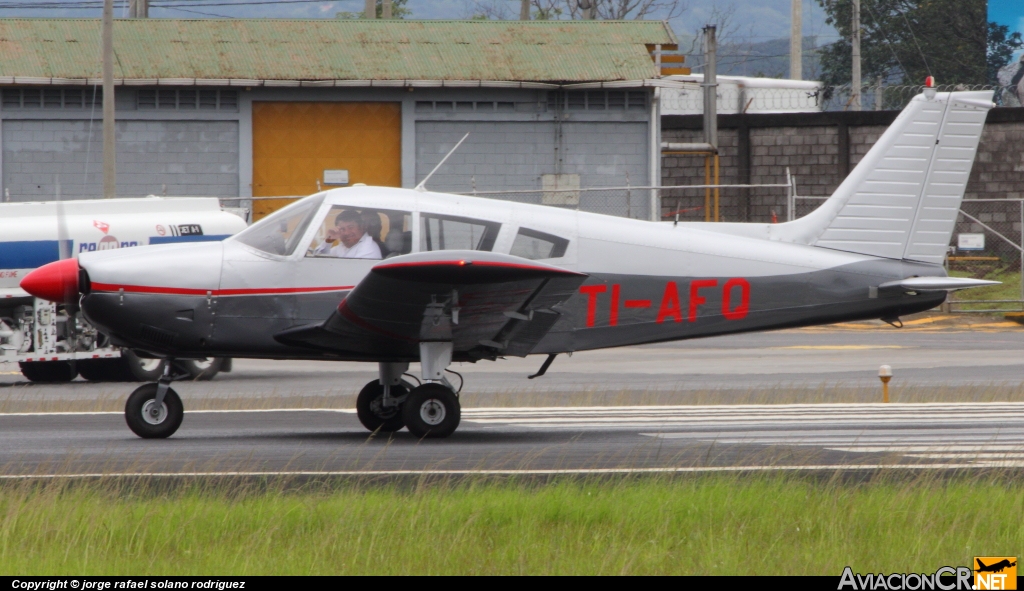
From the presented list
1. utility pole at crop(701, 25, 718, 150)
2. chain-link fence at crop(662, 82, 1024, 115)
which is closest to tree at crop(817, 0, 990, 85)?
chain-link fence at crop(662, 82, 1024, 115)

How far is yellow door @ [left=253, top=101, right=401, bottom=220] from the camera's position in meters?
28.0

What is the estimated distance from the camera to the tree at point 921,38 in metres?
48.4

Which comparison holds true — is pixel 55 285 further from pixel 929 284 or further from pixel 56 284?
pixel 929 284

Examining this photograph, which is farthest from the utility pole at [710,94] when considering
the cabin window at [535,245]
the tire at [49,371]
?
the cabin window at [535,245]

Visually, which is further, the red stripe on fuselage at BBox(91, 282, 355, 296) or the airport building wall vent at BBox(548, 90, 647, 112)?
the airport building wall vent at BBox(548, 90, 647, 112)

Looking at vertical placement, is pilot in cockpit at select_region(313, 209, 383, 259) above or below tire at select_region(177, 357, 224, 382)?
above

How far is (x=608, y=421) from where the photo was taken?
476 inches

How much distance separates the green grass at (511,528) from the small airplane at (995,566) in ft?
0.45

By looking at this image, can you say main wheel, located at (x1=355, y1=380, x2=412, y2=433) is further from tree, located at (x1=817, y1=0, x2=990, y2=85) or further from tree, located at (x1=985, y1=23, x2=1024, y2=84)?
tree, located at (x1=817, y1=0, x2=990, y2=85)

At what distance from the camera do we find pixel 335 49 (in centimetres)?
2864

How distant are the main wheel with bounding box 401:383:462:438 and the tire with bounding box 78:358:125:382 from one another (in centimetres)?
952

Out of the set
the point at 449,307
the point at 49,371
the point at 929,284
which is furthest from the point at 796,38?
the point at 449,307

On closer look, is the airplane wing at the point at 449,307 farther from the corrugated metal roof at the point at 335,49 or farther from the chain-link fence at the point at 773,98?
the chain-link fence at the point at 773,98

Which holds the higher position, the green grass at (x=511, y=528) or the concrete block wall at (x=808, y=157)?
the concrete block wall at (x=808, y=157)
